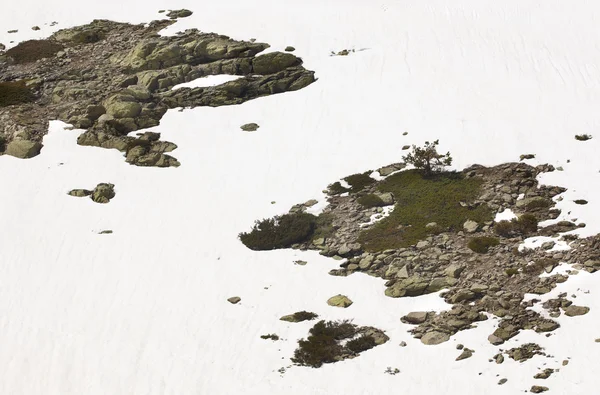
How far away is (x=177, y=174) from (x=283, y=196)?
21.4 feet

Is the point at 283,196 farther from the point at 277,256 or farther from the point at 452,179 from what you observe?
the point at 452,179

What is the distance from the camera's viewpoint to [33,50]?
45.6 metres

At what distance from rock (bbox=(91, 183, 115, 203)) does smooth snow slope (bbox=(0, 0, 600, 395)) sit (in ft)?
1.73

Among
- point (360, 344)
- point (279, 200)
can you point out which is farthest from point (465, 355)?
point (279, 200)

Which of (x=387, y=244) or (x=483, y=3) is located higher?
(x=483, y=3)

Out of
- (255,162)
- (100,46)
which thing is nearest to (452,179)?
(255,162)

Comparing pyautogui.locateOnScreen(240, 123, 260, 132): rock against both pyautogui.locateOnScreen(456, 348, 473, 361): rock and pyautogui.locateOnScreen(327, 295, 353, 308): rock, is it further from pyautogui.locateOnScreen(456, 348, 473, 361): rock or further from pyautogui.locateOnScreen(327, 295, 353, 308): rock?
pyautogui.locateOnScreen(456, 348, 473, 361): rock

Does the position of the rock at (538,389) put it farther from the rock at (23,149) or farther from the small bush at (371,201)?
the rock at (23,149)

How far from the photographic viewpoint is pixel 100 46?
148ft

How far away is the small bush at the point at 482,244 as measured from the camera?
2364cm

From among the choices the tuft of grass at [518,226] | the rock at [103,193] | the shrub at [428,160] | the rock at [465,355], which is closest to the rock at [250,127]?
the rock at [103,193]

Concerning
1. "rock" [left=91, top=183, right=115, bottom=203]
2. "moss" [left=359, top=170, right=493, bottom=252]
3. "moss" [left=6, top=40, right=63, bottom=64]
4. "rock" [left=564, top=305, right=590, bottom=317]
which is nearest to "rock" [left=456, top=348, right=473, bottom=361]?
"rock" [left=564, top=305, right=590, bottom=317]

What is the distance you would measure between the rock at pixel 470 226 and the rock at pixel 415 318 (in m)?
5.28

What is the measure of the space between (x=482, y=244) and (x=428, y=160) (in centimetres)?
694
